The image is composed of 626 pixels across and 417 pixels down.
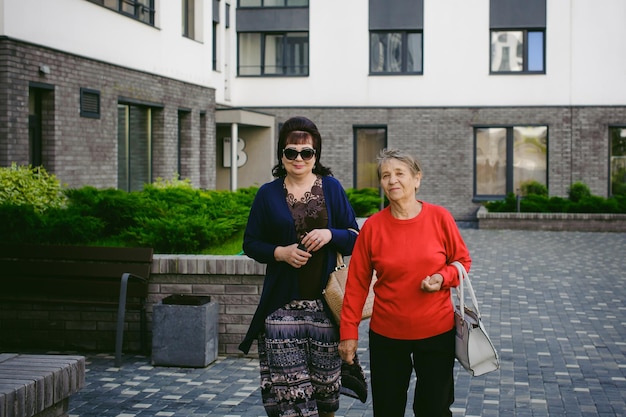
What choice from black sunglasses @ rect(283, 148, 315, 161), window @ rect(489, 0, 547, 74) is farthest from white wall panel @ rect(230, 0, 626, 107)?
black sunglasses @ rect(283, 148, 315, 161)

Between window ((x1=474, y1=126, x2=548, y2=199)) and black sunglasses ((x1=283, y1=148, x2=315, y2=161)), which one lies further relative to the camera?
window ((x1=474, y1=126, x2=548, y2=199))

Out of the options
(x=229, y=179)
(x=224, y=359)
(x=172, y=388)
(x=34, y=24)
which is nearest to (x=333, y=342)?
(x=172, y=388)

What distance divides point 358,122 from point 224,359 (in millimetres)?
22327

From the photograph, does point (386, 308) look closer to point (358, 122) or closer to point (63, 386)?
point (63, 386)

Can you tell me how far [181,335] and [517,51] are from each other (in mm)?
23653

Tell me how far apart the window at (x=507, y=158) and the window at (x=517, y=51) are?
6.33 ft

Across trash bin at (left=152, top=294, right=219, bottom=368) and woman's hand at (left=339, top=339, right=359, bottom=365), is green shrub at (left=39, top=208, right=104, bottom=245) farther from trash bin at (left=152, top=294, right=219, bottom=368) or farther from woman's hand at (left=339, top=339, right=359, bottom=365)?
woman's hand at (left=339, top=339, right=359, bottom=365)

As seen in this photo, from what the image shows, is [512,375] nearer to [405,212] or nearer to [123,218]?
[405,212]

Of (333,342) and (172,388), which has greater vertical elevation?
(333,342)

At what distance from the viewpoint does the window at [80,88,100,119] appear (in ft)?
58.6

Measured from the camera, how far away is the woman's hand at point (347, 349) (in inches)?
185

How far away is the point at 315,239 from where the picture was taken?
484 cm

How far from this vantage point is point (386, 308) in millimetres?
4582

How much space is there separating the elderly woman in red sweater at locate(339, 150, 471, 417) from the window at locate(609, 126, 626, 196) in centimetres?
2637
